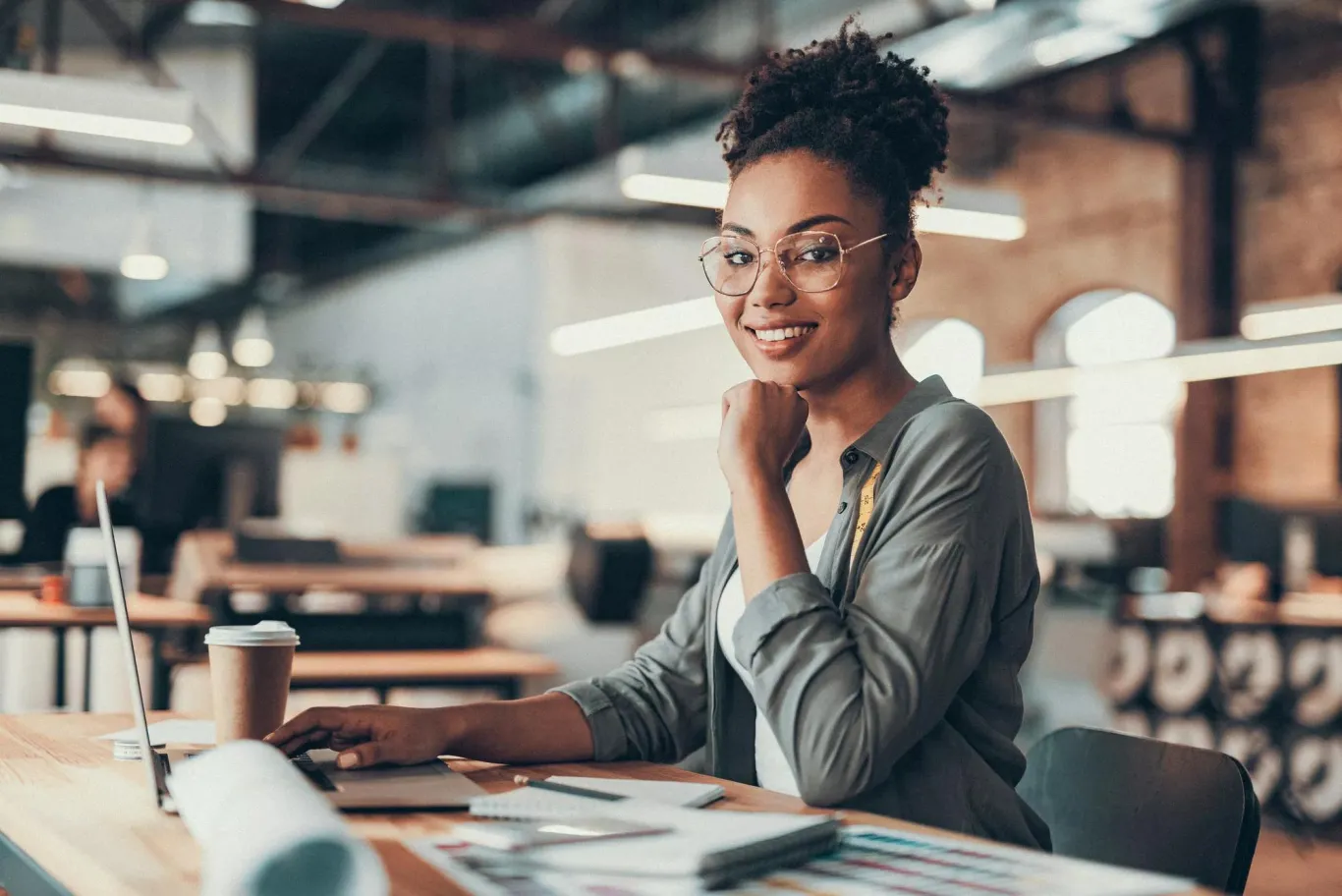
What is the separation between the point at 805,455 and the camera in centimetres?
162

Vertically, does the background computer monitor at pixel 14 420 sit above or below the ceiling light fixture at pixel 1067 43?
below

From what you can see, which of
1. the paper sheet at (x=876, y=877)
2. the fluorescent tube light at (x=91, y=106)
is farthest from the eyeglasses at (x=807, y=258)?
the fluorescent tube light at (x=91, y=106)

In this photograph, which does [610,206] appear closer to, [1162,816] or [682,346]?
[682,346]

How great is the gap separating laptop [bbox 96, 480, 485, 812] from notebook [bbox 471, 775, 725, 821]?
55mm

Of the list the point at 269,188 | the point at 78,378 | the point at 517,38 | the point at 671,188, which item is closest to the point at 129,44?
the point at 269,188

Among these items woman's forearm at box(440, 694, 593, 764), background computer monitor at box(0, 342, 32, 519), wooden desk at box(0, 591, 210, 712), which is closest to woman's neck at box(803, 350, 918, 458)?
woman's forearm at box(440, 694, 593, 764)

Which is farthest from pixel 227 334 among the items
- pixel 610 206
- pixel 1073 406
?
pixel 1073 406

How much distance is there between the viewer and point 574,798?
110 centimetres

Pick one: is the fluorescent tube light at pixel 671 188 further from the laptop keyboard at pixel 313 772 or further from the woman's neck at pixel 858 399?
the laptop keyboard at pixel 313 772

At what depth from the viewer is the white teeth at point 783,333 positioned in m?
Answer: 1.44

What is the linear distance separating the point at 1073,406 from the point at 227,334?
11867 millimetres

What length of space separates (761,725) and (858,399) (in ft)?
1.18

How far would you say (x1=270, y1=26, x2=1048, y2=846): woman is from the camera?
3.99 feet

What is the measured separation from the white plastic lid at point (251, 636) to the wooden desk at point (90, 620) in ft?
7.83
